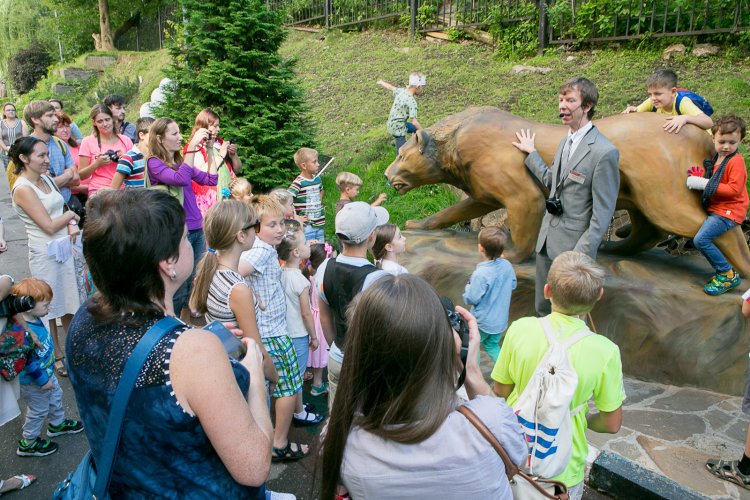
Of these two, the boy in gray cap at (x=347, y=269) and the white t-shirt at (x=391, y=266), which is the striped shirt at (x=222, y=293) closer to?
the boy in gray cap at (x=347, y=269)

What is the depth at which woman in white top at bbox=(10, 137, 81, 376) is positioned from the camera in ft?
13.4

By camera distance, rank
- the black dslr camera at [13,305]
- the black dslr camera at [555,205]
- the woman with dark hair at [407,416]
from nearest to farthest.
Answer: the woman with dark hair at [407,416] → the black dslr camera at [13,305] → the black dslr camera at [555,205]

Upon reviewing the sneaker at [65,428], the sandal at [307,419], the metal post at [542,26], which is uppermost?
the metal post at [542,26]

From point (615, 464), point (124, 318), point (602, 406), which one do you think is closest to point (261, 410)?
point (124, 318)

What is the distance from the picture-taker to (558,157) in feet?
13.1

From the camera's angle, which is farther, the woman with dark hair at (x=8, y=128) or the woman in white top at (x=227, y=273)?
the woman with dark hair at (x=8, y=128)

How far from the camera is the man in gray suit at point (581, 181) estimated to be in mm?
3715

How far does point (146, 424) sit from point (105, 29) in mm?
26663

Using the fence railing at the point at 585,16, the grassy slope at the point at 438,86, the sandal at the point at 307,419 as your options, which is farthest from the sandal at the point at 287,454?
the fence railing at the point at 585,16

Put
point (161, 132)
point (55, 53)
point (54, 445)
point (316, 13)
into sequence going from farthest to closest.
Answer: point (55, 53)
point (316, 13)
point (161, 132)
point (54, 445)

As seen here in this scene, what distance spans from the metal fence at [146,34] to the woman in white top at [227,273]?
25524 mm

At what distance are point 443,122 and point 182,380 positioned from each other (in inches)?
172

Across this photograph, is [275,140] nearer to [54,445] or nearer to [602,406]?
[54,445]

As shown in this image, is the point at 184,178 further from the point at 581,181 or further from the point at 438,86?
the point at 438,86
